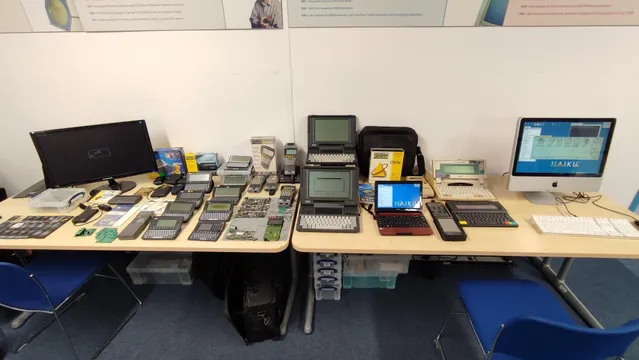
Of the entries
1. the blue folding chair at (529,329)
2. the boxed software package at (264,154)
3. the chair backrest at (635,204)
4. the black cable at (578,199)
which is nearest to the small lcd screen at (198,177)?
the boxed software package at (264,154)

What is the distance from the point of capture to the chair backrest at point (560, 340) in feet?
2.77

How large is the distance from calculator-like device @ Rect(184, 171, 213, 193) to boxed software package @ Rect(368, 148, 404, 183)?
0.99 m

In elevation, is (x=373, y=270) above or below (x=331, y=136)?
below

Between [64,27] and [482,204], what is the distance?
261cm

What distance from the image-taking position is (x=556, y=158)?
1.62 m

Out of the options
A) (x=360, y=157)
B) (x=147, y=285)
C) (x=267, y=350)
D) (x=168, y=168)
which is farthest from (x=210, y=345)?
(x=360, y=157)

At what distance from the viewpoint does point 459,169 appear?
1.83 m

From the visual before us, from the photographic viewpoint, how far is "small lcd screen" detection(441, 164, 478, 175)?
1829 mm

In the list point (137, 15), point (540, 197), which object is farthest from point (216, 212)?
point (540, 197)

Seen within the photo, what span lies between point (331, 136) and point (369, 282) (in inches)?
40.1

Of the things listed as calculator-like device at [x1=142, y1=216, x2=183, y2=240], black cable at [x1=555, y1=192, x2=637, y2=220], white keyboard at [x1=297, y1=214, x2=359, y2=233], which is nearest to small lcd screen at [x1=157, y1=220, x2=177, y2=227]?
calculator-like device at [x1=142, y1=216, x2=183, y2=240]

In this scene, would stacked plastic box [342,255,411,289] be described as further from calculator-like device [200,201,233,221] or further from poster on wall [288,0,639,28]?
poster on wall [288,0,639,28]

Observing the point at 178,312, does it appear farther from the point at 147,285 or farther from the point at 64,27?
the point at 64,27

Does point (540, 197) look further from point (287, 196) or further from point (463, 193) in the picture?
point (287, 196)
